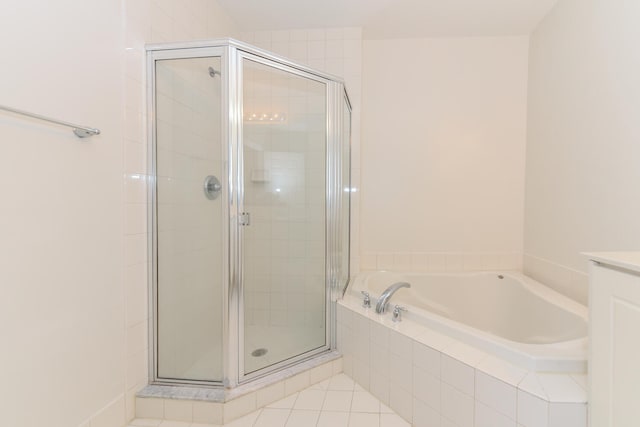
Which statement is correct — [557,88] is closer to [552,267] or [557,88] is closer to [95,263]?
[552,267]

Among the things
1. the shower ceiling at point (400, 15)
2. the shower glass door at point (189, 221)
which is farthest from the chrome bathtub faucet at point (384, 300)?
the shower ceiling at point (400, 15)

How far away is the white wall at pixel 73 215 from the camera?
100cm

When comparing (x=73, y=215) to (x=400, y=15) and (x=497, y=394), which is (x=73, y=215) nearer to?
(x=497, y=394)

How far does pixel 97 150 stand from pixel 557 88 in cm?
263

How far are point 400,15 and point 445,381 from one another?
2.32 meters

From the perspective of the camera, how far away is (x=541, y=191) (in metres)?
2.30

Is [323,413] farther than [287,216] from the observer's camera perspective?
No

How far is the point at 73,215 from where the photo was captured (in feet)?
3.94

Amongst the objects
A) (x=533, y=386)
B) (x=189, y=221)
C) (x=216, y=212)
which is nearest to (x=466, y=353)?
(x=533, y=386)

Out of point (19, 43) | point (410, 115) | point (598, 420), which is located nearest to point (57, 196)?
point (19, 43)

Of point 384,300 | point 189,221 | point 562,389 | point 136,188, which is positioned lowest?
point 562,389

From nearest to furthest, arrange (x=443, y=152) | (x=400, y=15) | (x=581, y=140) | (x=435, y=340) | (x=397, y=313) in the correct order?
(x=435, y=340) < (x=397, y=313) < (x=581, y=140) < (x=400, y=15) < (x=443, y=152)

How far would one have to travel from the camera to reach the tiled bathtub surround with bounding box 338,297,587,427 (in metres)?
1.05

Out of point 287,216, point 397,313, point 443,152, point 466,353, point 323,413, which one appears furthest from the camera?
point 443,152
